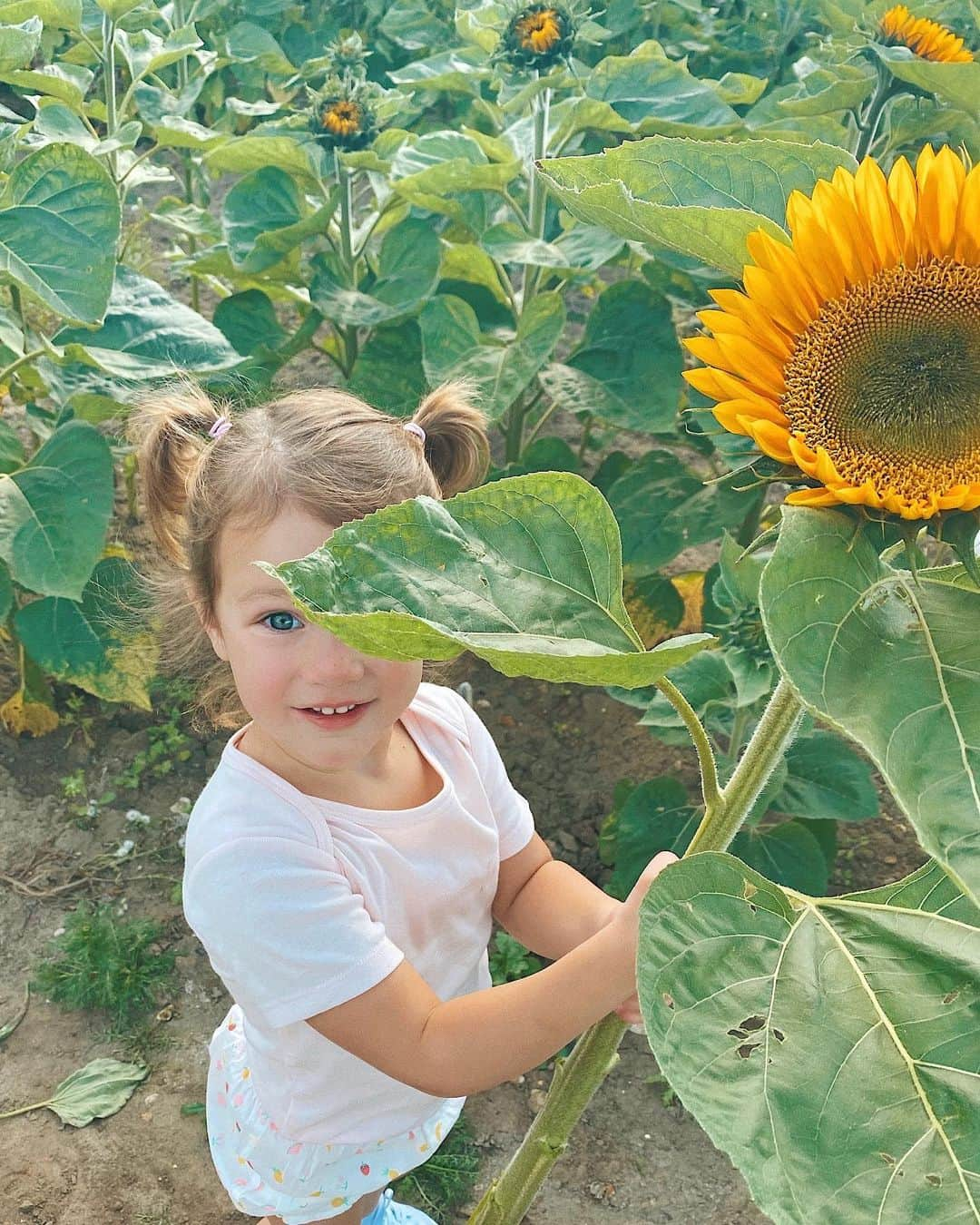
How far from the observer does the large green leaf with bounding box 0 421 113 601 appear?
174cm

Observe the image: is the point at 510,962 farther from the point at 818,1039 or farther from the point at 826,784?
the point at 818,1039

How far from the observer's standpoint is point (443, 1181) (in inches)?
61.5

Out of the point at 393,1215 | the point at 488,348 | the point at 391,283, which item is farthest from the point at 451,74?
the point at 393,1215

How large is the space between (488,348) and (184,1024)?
1102mm

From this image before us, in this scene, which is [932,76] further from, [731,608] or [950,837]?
[950,837]

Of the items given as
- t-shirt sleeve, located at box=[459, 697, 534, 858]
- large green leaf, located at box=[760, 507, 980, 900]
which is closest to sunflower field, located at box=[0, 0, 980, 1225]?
large green leaf, located at box=[760, 507, 980, 900]

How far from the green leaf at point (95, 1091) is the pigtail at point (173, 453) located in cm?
80

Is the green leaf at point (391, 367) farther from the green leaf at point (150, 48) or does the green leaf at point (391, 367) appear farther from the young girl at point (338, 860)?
the young girl at point (338, 860)

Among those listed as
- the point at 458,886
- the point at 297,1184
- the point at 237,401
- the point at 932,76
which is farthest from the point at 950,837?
the point at 932,76

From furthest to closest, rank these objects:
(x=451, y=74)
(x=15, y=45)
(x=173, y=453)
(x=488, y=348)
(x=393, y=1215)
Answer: (x=451, y=74) → (x=488, y=348) → (x=15, y=45) → (x=393, y=1215) → (x=173, y=453)

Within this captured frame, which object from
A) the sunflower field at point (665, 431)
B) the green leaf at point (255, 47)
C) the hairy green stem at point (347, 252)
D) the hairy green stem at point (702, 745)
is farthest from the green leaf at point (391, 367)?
the green leaf at point (255, 47)

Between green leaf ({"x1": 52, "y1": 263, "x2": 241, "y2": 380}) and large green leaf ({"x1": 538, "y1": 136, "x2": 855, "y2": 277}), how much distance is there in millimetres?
1190

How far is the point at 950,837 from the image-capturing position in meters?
0.50

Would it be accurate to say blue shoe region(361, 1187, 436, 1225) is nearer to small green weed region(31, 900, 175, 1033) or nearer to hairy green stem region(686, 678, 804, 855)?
small green weed region(31, 900, 175, 1033)
